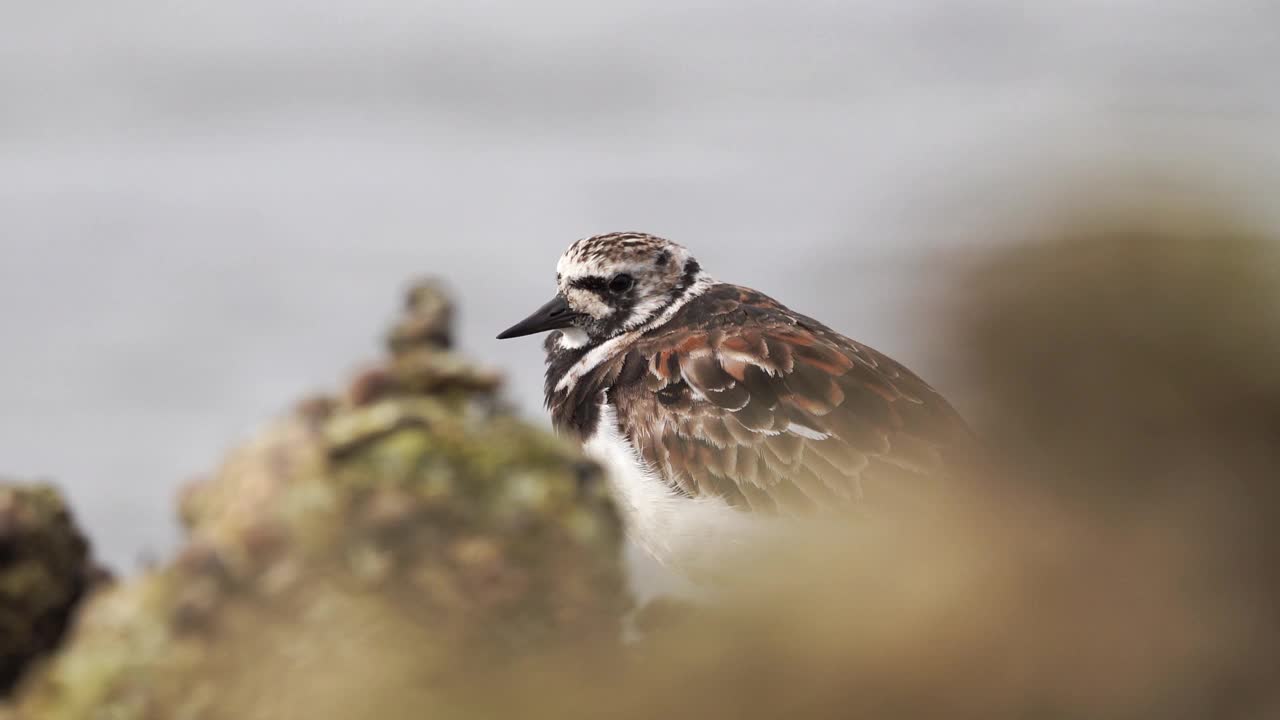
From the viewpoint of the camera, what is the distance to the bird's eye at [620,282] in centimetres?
557

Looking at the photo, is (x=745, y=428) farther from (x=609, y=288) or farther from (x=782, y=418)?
(x=609, y=288)

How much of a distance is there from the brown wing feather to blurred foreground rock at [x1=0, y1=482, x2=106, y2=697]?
8.70 ft

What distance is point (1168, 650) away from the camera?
2096 mm

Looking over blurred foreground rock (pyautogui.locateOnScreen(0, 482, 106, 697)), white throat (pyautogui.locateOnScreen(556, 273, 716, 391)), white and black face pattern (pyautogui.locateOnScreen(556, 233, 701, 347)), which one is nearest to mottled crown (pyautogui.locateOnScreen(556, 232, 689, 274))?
white and black face pattern (pyautogui.locateOnScreen(556, 233, 701, 347))

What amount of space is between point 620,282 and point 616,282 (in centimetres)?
2

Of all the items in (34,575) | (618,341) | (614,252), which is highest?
(614,252)

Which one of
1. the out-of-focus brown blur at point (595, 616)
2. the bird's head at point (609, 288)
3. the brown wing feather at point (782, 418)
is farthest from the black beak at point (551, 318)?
the out-of-focus brown blur at point (595, 616)

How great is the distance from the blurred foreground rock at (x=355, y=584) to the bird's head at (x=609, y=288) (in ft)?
10.9

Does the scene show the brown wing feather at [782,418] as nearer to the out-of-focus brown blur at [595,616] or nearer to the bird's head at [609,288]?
the bird's head at [609,288]

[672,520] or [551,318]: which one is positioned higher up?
[551,318]

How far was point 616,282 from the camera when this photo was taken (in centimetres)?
559

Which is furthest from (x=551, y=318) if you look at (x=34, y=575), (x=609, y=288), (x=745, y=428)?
(x=34, y=575)

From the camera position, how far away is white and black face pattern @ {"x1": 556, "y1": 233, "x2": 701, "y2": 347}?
5.54 m

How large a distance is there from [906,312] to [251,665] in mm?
2937
